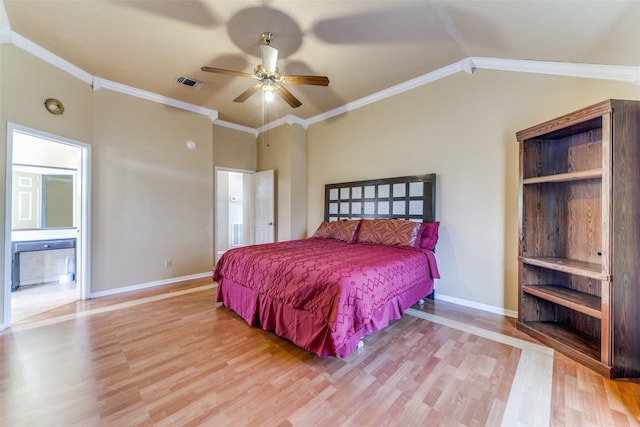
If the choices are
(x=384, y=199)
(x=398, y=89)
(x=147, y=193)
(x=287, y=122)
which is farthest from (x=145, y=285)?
(x=398, y=89)

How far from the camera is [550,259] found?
2328 mm

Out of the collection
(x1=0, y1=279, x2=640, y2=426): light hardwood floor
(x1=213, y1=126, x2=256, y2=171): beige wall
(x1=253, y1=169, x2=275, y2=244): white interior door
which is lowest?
(x1=0, y1=279, x2=640, y2=426): light hardwood floor

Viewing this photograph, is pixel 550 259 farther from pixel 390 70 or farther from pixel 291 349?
pixel 390 70

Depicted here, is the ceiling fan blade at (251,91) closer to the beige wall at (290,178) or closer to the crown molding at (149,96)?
the crown molding at (149,96)

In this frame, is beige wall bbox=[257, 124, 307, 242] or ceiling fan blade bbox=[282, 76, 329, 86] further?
beige wall bbox=[257, 124, 307, 242]

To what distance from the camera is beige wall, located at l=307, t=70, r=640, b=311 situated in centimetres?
265

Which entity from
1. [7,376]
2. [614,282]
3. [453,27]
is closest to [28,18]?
[7,376]

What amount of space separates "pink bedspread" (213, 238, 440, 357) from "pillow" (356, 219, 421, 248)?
0.51 feet

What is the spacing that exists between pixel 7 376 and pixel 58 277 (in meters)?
3.19

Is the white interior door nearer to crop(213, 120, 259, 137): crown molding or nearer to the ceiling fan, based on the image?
crop(213, 120, 259, 137): crown molding

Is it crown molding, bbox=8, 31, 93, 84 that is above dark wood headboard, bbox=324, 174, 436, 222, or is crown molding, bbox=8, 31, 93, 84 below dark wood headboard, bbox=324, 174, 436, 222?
above

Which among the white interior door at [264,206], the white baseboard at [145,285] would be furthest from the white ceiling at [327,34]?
the white baseboard at [145,285]

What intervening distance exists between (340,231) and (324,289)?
1954mm

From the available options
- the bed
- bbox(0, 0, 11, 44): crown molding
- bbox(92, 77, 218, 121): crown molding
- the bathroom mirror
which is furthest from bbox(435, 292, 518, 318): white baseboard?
the bathroom mirror
